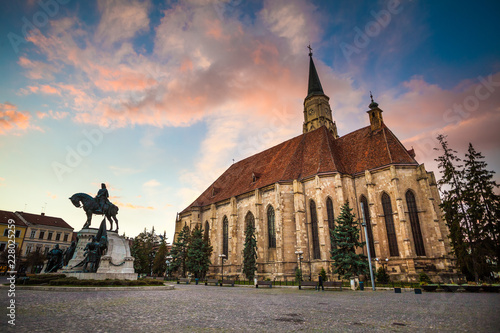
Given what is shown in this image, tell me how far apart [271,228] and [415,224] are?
14.8 m

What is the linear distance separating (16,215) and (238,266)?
41198mm

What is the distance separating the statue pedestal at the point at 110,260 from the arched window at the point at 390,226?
885 inches

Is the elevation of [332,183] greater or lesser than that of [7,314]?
greater

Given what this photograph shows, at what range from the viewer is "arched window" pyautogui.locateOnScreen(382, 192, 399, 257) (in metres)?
25.1

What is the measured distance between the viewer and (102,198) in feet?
59.7

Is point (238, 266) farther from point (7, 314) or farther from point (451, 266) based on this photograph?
point (7, 314)

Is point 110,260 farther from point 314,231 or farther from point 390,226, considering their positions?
point 390,226

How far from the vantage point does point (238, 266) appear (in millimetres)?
33375

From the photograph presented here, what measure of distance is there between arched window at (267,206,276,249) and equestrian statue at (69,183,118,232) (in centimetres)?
1811

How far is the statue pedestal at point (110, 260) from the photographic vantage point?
631 inches

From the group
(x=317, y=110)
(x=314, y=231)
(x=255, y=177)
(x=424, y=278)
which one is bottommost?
(x=424, y=278)

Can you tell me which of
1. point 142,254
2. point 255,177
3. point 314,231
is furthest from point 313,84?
point 142,254

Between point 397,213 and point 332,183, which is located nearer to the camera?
point 397,213

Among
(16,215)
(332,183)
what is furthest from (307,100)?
(16,215)
